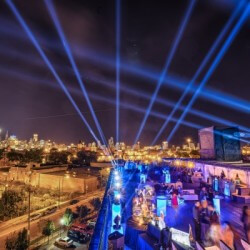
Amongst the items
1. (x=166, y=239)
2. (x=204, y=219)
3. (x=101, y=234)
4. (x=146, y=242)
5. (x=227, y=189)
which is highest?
(x=227, y=189)

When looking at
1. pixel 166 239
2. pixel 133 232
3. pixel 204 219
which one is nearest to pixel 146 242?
pixel 166 239

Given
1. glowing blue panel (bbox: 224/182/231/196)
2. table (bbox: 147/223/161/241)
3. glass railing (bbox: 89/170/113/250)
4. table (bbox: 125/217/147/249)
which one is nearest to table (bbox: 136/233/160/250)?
table (bbox: 147/223/161/241)

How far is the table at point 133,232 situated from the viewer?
20.7 feet

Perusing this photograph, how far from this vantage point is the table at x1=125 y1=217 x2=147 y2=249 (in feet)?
20.7

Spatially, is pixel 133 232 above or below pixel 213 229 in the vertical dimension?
below

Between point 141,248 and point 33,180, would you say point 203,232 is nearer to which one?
point 141,248

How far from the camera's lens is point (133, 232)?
659 centimetres

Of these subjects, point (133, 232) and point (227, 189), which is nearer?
point (133, 232)

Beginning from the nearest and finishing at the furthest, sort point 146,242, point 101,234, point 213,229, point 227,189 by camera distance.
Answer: point 213,229, point 146,242, point 101,234, point 227,189

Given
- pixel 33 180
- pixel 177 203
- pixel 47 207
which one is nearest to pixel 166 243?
pixel 177 203

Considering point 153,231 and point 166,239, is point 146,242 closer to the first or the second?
point 153,231

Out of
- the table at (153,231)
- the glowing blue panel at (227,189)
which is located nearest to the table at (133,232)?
the table at (153,231)

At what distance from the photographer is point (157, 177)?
17.2m

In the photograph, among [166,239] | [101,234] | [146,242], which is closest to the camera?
[166,239]
